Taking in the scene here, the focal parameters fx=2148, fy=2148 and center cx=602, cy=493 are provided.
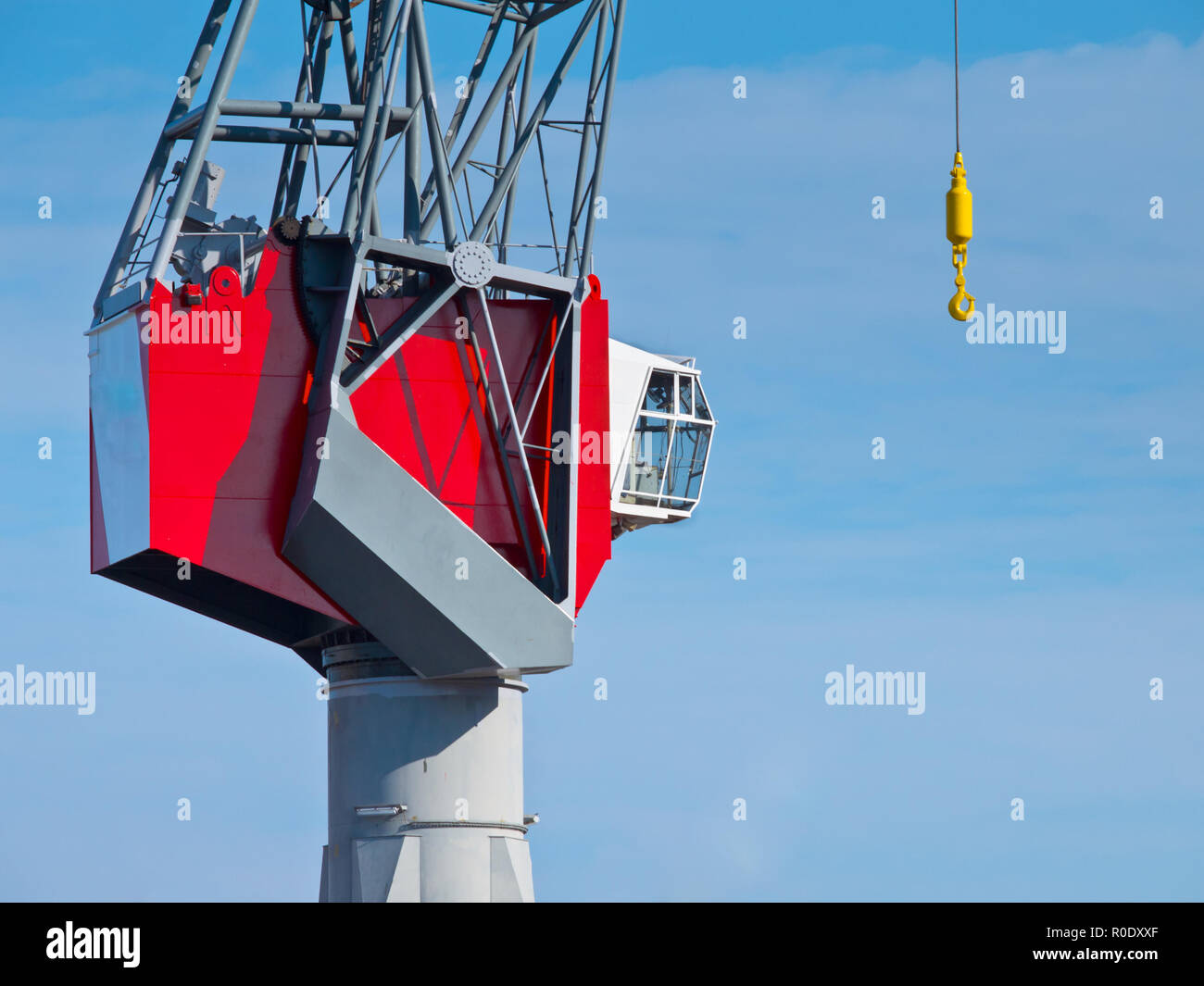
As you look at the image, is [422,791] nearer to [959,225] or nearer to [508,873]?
[508,873]

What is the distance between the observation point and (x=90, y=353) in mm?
45344

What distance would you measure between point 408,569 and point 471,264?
22.6ft

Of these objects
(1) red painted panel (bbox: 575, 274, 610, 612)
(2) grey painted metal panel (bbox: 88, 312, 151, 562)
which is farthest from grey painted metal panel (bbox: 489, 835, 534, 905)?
(2) grey painted metal panel (bbox: 88, 312, 151, 562)

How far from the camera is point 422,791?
153ft

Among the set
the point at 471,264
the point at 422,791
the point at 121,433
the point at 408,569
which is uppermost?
the point at 471,264

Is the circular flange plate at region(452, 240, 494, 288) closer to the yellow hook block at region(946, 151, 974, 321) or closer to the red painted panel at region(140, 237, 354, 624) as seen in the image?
the red painted panel at region(140, 237, 354, 624)

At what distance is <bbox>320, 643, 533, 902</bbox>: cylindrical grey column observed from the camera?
46.4 m

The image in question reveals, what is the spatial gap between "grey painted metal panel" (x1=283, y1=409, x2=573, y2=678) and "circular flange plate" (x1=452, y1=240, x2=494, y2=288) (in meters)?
4.43

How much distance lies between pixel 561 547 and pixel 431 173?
8.85 metres

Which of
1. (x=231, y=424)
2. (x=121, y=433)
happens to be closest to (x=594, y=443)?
(x=231, y=424)

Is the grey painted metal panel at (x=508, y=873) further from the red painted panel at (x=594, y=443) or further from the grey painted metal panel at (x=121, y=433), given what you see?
the grey painted metal panel at (x=121, y=433)

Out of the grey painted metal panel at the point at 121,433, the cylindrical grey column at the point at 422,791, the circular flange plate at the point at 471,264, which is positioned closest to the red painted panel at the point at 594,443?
the circular flange plate at the point at 471,264
